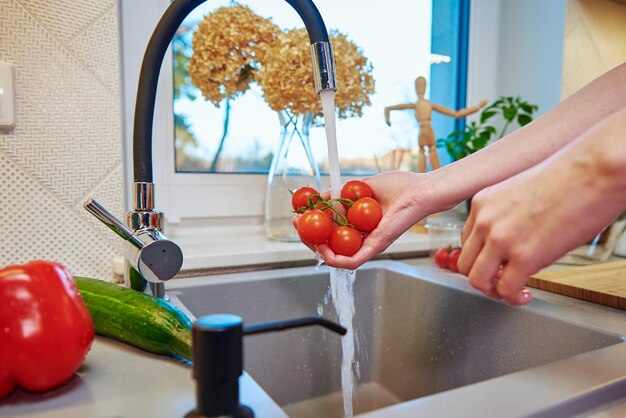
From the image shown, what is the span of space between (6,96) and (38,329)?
50 cm

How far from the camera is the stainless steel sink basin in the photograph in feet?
2.23

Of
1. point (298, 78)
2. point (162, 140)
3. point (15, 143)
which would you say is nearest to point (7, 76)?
point (15, 143)

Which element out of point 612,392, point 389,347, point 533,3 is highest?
point 533,3

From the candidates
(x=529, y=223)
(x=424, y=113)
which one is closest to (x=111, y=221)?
(x=529, y=223)

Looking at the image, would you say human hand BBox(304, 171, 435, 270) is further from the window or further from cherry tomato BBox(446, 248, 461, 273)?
the window

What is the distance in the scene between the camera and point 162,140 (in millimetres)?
1044

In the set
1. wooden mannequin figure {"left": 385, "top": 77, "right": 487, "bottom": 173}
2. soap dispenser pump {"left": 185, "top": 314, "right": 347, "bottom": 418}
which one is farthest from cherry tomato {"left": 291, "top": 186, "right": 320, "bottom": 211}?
wooden mannequin figure {"left": 385, "top": 77, "right": 487, "bottom": 173}

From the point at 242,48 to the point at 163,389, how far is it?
28.9 inches

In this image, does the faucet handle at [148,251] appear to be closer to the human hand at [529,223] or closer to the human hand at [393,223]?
the human hand at [393,223]

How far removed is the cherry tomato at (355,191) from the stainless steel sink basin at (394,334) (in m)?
0.24

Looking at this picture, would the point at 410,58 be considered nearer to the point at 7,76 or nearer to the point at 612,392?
the point at 7,76

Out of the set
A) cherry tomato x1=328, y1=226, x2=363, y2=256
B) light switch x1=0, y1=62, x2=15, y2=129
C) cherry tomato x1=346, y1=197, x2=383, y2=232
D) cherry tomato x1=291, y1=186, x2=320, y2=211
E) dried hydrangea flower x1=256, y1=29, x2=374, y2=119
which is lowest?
cherry tomato x1=328, y1=226, x2=363, y2=256

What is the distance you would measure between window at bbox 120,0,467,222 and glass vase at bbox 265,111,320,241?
0.37 ft

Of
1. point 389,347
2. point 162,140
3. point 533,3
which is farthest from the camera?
point 533,3
